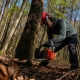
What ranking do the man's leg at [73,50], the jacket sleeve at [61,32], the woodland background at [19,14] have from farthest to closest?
the woodland background at [19,14]
the man's leg at [73,50]
the jacket sleeve at [61,32]

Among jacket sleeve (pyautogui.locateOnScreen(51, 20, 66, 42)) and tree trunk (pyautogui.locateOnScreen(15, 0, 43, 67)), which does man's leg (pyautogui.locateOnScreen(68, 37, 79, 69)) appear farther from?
tree trunk (pyautogui.locateOnScreen(15, 0, 43, 67))

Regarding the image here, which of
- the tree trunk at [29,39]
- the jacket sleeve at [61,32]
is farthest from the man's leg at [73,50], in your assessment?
the tree trunk at [29,39]

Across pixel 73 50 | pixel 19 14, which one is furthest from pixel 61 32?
pixel 19 14

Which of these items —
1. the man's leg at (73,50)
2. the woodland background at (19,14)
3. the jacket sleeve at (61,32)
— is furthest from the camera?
the woodland background at (19,14)

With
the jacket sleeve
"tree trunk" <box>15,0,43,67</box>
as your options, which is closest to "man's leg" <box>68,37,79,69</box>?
the jacket sleeve

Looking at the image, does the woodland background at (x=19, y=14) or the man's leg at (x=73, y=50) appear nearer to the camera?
the man's leg at (x=73, y=50)

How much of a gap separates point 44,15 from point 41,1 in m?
0.34

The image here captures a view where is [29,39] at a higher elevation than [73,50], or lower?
higher

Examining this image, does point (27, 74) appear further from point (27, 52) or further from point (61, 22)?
point (61, 22)

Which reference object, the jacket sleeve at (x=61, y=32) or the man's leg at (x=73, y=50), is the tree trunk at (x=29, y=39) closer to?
the jacket sleeve at (x=61, y=32)

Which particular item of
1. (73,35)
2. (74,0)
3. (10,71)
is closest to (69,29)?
(73,35)

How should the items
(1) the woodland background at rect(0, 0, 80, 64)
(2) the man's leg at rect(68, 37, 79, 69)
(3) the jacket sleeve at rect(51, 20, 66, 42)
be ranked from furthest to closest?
1. (1) the woodland background at rect(0, 0, 80, 64)
2. (2) the man's leg at rect(68, 37, 79, 69)
3. (3) the jacket sleeve at rect(51, 20, 66, 42)

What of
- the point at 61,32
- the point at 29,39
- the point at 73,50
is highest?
the point at 61,32

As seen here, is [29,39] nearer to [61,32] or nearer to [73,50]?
[61,32]
